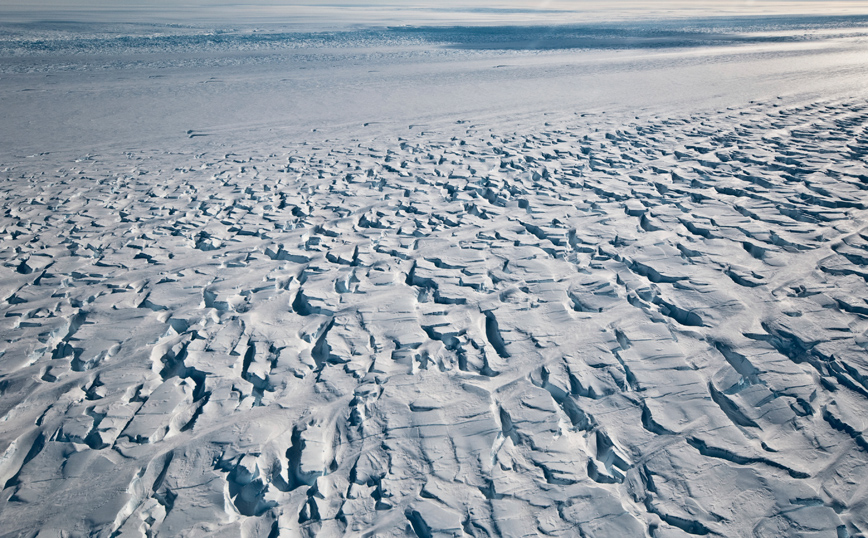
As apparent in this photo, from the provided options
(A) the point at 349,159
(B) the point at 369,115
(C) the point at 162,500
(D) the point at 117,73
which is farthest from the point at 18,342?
(D) the point at 117,73

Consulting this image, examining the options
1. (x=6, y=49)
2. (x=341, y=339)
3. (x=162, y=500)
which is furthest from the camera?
(x=6, y=49)

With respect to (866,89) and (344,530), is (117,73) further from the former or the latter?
(866,89)

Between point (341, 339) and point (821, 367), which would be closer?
point (821, 367)

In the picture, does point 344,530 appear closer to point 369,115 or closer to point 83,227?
point 83,227

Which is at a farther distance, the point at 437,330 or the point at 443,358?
the point at 437,330

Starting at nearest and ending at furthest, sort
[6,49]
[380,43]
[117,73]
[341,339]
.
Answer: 1. [341,339]
2. [117,73]
3. [6,49]
4. [380,43]

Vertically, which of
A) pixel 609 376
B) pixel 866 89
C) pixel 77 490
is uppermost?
pixel 866 89

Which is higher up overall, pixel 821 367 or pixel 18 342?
pixel 821 367
